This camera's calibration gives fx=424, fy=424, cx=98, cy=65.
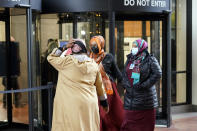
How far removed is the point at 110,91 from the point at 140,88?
615 mm

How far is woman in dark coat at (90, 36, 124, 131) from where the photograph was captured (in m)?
6.79

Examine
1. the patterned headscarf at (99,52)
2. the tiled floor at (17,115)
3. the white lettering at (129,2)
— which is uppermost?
the white lettering at (129,2)

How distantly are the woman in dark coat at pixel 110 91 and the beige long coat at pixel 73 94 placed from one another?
1598mm

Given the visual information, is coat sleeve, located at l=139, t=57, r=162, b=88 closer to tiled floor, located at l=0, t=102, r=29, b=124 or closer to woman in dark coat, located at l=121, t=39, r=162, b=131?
woman in dark coat, located at l=121, t=39, r=162, b=131

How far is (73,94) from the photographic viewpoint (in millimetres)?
5066

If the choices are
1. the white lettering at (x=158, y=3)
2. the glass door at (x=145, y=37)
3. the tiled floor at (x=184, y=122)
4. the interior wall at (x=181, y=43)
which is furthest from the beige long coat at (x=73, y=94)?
the interior wall at (x=181, y=43)

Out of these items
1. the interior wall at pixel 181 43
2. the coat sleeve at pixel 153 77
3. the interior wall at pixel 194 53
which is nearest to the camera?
the coat sleeve at pixel 153 77

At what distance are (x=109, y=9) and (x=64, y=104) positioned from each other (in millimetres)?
2935

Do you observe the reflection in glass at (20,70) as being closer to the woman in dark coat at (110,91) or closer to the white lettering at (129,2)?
the woman in dark coat at (110,91)

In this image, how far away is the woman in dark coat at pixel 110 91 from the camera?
6785 mm

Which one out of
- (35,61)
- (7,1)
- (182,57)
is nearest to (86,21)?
(35,61)

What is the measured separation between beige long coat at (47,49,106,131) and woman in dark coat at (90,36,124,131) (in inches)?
62.9

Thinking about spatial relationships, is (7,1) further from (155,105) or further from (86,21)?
(155,105)

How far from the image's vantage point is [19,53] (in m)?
7.89
